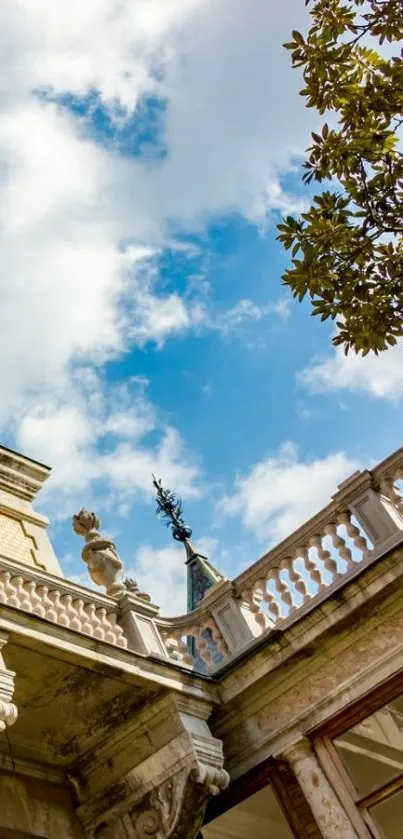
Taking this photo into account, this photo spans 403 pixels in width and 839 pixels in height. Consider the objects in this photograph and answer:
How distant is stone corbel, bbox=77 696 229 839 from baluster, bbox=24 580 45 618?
5.12ft

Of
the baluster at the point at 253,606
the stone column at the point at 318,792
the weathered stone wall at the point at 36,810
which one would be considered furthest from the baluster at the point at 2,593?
the stone column at the point at 318,792

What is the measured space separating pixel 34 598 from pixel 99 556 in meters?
2.02

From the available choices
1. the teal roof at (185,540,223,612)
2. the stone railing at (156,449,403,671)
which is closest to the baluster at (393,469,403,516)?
the stone railing at (156,449,403,671)

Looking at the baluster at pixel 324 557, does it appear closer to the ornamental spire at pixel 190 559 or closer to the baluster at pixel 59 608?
the baluster at pixel 59 608

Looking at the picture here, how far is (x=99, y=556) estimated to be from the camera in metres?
11.3

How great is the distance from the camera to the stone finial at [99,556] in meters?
11.0

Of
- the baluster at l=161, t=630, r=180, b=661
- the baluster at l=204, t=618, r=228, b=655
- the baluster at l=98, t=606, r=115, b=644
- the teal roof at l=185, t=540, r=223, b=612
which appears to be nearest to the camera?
the baluster at l=98, t=606, r=115, b=644

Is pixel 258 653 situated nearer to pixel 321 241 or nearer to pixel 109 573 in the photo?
pixel 109 573

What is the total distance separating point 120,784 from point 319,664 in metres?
2.39

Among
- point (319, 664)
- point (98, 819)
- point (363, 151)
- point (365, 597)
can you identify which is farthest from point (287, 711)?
point (363, 151)

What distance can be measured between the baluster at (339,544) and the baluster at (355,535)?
12 cm

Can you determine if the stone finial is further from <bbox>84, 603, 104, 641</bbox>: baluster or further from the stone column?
the stone column

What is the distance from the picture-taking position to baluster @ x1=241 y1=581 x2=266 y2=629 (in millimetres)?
10984

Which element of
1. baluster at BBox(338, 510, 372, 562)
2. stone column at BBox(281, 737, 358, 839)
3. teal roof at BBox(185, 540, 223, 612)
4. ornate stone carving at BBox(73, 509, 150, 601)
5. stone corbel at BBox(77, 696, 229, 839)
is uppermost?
teal roof at BBox(185, 540, 223, 612)
